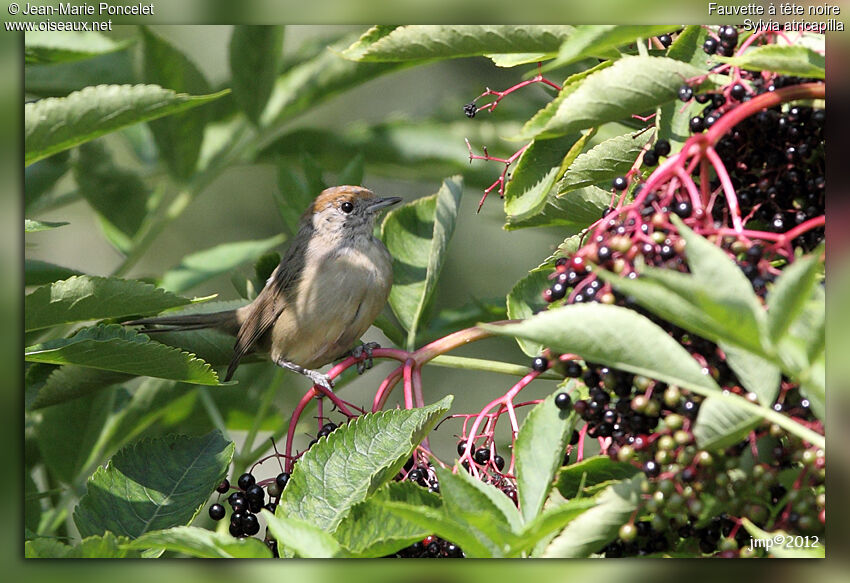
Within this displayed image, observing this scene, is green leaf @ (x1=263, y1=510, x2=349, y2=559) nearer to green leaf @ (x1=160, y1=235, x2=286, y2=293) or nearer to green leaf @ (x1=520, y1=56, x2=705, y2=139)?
green leaf @ (x1=520, y1=56, x2=705, y2=139)

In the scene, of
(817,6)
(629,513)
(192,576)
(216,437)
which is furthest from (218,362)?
(817,6)

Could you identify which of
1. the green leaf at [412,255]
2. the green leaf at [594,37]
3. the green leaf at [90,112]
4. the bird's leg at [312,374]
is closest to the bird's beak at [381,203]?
the bird's leg at [312,374]

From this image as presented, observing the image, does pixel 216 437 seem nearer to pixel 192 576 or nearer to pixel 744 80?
pixel 192 576

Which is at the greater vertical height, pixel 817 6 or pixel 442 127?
pixel 817 6

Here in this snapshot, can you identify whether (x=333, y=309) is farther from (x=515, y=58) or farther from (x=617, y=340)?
(x=617, y=340)

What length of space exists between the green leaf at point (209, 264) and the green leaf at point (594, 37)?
2.36 metres

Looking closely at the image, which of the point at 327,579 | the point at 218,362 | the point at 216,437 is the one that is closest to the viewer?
the point at 327,579

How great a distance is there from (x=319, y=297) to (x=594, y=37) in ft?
10.7

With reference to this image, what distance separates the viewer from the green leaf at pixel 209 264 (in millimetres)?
4293

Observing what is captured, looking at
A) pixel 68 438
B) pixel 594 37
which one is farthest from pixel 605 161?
pixel 68 438

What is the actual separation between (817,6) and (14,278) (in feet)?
7.18

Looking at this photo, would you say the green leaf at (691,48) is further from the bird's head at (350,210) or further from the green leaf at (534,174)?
the bird's head at (350,210)

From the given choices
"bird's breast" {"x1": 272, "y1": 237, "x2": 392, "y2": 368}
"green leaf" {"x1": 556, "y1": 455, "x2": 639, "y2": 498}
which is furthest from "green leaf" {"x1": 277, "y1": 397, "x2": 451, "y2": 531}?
"bird's breast" {"x1": 272, "y1": 237, "x2": 392, "y2": 368}

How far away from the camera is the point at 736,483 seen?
6.77 feet
